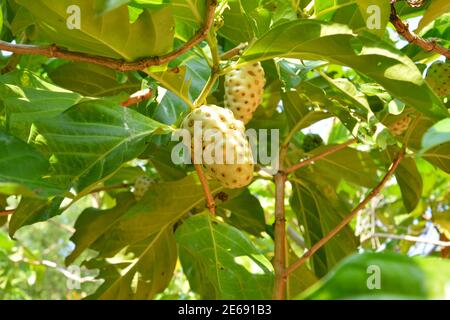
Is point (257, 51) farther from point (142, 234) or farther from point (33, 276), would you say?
point (33, 276)

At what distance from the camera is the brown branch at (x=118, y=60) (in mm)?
1013

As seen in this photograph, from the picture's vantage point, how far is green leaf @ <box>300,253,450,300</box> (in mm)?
370

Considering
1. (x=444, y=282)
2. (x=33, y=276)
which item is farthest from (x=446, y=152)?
(x=33, y=276)

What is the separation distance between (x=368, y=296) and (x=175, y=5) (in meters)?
0.79

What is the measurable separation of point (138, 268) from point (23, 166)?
77 cm

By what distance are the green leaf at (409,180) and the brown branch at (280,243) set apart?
1.05 ft

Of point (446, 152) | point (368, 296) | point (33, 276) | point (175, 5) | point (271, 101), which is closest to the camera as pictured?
point (368, 296)

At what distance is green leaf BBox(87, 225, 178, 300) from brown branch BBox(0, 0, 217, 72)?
1.94ft

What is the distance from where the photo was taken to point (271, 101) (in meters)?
1.76

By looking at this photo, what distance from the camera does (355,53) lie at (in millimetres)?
965

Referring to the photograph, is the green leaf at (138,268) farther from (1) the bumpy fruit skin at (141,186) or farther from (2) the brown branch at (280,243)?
(2) the brown branch at (280,243)

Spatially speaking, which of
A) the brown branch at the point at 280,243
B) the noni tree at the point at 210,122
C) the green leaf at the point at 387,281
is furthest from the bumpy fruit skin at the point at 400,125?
the green leaf at the point at 387,281

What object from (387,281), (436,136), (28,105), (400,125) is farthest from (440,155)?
A: (387,281)

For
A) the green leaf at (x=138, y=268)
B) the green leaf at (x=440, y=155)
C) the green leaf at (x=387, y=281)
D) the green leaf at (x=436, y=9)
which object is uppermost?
the green leaf at (x=436, y=9)
